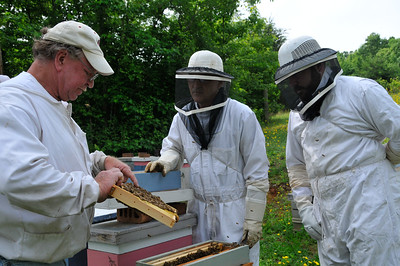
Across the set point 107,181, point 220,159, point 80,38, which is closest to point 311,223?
point 220,159

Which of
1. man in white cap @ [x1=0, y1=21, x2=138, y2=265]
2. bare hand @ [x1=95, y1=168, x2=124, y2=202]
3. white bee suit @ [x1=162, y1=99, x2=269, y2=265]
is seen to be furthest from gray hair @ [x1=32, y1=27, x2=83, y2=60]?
white bee suit @ [x1=162, y1=99, x2=269, y2=265]

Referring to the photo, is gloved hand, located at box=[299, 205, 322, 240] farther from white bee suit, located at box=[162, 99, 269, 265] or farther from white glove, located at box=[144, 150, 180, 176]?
white glove, located at box=[144, 150, 180, 176]

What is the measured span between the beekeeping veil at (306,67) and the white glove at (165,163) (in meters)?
1.05

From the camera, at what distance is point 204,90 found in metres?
2.96

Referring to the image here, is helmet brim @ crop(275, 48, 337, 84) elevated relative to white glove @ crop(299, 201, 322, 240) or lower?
elevated

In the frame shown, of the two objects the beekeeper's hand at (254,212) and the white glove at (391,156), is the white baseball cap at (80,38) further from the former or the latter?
the white glove at (391,156)

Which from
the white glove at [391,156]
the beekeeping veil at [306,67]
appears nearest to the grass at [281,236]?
the white glove at [391,156]

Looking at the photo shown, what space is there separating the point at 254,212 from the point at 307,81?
1072mm

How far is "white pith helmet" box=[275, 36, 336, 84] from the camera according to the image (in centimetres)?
264

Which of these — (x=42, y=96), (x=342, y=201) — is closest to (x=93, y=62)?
(x=42, y=96)

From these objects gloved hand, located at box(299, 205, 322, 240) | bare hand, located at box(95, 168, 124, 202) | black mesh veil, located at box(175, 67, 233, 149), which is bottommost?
gloved hand, located at box(299, 205, 322, 240)

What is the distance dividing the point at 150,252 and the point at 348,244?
1.37 meters

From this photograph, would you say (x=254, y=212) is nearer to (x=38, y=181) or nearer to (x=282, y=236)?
(x=38, y=181)

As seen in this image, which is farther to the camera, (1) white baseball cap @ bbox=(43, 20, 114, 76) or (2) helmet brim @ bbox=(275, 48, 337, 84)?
(2) helmet brim @ bbox=(275, 48, 337, 84)
